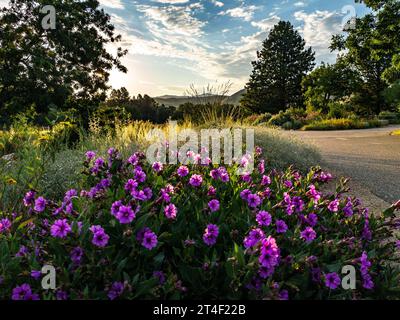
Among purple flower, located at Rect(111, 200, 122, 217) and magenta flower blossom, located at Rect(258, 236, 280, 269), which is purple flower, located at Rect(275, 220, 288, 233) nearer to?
magenta flower blossom, located at Rect(258, 236, 280, 269)

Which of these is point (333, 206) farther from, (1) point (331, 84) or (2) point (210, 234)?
(1) point (331, 84)

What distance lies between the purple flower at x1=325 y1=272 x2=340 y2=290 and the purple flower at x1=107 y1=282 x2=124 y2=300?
1.02 m

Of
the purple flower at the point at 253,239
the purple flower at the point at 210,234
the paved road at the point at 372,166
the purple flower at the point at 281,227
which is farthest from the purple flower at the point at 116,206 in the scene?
the paved road at the point at 372,166

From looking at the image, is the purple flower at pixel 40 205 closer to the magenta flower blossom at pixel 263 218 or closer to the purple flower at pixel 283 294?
the magenta flower blossom at pixel 263 218

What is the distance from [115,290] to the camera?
1.66 meters

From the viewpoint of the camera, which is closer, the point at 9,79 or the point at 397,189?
the point at 397,189

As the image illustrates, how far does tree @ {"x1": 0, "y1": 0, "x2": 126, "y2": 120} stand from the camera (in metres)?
17.4

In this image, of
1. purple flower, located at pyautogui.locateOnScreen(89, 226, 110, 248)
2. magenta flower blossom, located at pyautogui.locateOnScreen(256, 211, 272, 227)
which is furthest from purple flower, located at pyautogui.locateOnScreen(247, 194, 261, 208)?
purple flower, located at pyautogui.locateOnScreen(89, 226, 110, 248)

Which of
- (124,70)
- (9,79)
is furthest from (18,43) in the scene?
→ (124,70)

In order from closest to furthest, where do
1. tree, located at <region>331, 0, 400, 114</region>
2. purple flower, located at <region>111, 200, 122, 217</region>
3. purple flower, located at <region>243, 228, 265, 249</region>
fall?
1. purple flower, located at <region>243, 228, 265, 249</region>
2. purple flower, located at <region>111, 200, 122, 217</region>
3. tree, located at <region>331, 0, 400, 114</region>

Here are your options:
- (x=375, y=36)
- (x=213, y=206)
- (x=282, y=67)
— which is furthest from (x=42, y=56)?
(x=282, y=67)

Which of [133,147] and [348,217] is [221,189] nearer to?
[348,217]

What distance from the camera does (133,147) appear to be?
604 centimetres
